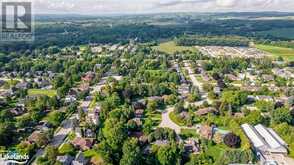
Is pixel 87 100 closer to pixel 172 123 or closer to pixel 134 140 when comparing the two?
pixel 172 123

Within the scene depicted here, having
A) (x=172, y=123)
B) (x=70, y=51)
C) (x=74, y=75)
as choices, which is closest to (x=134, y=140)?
(x=172, y=123)

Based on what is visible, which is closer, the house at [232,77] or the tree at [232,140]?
the tree at [232,140]

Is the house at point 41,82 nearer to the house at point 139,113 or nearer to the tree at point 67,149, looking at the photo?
the house at point 139,113

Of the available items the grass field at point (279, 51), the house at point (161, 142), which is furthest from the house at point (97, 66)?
the grass field at point (279, 51)

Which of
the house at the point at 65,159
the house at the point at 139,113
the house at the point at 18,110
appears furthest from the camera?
the house at the point at 18,110

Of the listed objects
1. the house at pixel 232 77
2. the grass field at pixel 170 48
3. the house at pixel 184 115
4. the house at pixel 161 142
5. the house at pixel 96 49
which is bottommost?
the house at pixel 161 142

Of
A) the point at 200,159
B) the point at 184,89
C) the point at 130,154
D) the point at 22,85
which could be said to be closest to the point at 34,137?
the point at 130,154

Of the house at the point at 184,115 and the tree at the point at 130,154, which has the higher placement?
A: the house at the point at 184,115
